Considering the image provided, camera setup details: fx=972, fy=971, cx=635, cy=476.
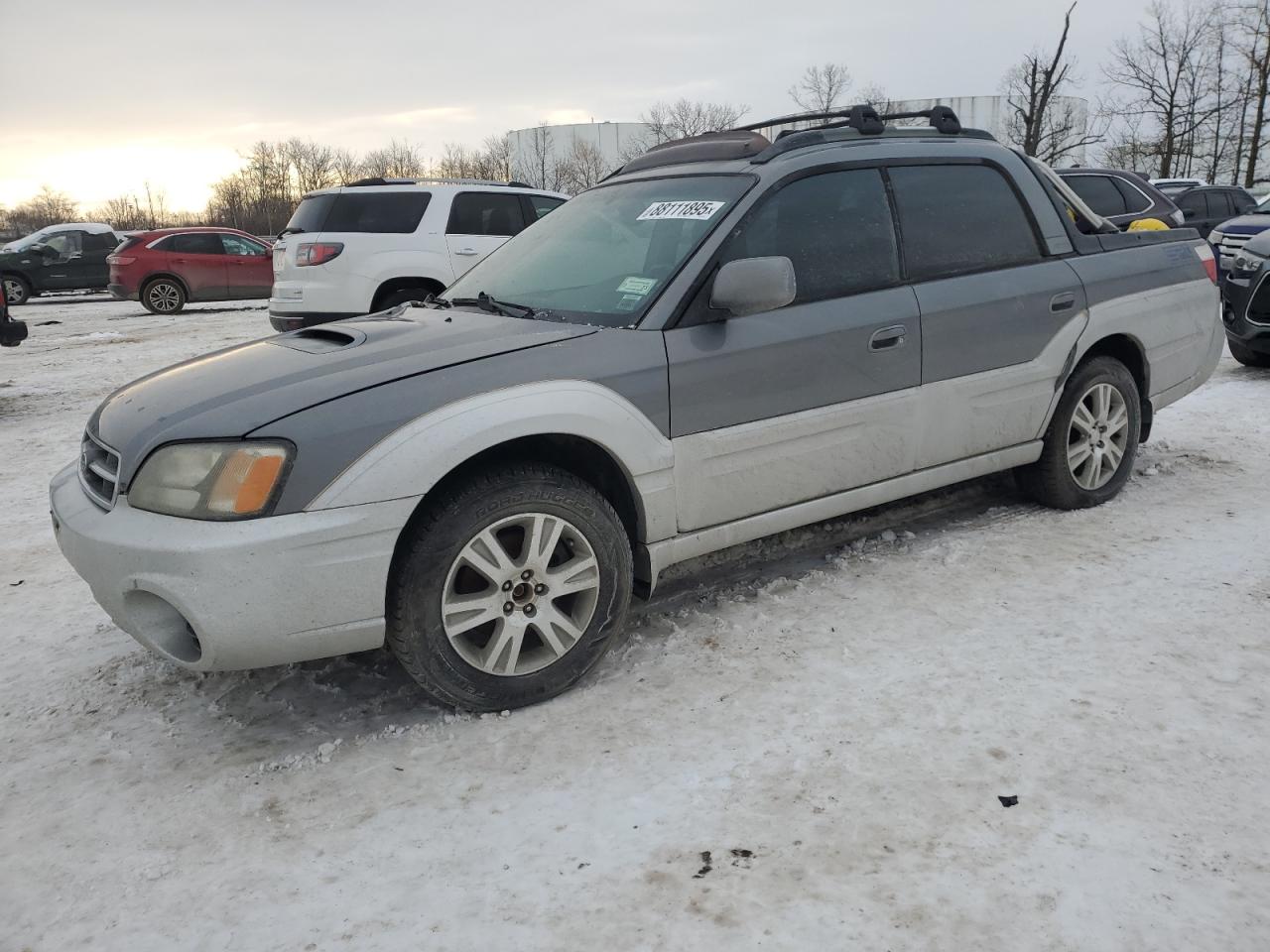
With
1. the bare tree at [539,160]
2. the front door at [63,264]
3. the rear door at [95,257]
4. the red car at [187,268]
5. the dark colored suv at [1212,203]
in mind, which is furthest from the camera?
the bare tree at [539,160]

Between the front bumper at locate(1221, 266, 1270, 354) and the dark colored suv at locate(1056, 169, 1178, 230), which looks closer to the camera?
the front bumper at locate(1221, 266, 1270, 354)

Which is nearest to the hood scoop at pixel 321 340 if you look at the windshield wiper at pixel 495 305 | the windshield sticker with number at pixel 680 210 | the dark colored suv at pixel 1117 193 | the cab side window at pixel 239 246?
the windshield wiper at pixel 495 305

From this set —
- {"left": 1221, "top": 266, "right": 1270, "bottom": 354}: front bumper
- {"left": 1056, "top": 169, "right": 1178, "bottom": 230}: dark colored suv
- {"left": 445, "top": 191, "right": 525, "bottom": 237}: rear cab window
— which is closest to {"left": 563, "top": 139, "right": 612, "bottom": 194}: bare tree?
{"left": 1056, "top": 169, "right": 1178, "bottom": 230}: dark colored suv

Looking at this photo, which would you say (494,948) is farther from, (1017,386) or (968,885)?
(1017,386)

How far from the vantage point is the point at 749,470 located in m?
3.50

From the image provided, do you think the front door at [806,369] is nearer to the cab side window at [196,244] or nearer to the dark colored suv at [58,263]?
the cab side window at [196,244]

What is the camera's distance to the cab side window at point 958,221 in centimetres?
403

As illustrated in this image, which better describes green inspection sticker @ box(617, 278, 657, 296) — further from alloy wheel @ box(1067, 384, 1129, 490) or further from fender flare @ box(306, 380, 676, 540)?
alloy wheel @ box(1067, 384, 1129, 490)

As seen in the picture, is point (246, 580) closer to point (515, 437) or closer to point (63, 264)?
point (515, 437)

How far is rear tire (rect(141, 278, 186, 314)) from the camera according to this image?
60.3ft

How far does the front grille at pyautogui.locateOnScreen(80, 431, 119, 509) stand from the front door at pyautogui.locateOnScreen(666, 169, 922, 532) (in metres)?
1.76

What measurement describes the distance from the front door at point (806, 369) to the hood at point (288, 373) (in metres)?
0.51

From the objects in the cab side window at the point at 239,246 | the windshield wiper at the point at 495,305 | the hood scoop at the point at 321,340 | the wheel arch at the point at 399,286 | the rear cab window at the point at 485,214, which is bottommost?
the wheel arch at the point at 399,286

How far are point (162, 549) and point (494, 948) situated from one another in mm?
Result: 1410
